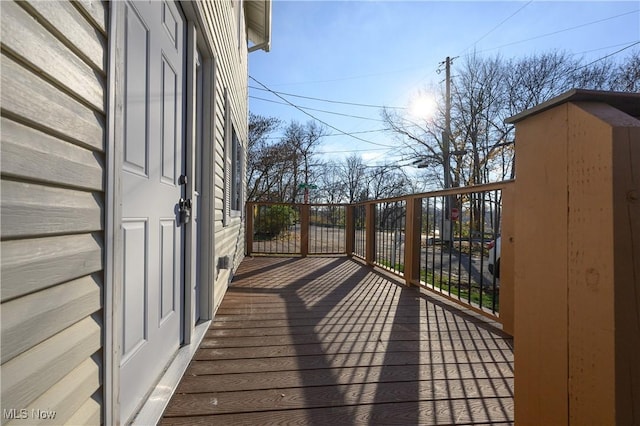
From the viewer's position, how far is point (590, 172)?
2.40ft

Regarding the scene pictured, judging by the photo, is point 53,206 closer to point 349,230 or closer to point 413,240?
point 413,240

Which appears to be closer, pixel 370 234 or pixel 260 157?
pixel 370 234

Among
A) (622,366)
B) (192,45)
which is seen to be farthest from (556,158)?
(192,45)

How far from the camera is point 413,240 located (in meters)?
3.58

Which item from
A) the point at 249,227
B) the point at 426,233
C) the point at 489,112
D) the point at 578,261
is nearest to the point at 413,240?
the point at 426,233

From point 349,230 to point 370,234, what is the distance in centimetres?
118

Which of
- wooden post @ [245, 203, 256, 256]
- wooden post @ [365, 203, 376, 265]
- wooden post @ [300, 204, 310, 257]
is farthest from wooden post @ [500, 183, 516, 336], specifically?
wooden post @ [245, 203, 256, 256]

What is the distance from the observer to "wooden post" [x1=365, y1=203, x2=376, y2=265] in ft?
16.1

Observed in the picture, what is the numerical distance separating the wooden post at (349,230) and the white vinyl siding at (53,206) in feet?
17.1

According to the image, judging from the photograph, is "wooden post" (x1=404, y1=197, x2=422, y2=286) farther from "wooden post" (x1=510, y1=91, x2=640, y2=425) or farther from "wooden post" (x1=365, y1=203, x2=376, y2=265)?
"wooden post" (x1=510, y1=91, x2=640, y2=425)

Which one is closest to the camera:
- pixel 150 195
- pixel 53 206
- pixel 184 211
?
pixel 53 206

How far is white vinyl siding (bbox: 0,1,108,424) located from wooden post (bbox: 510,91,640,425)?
1.26 m

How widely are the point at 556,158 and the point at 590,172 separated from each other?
122mm

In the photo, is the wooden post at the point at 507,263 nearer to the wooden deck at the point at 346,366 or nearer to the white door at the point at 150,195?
the wooden deck at the point at 346,366
